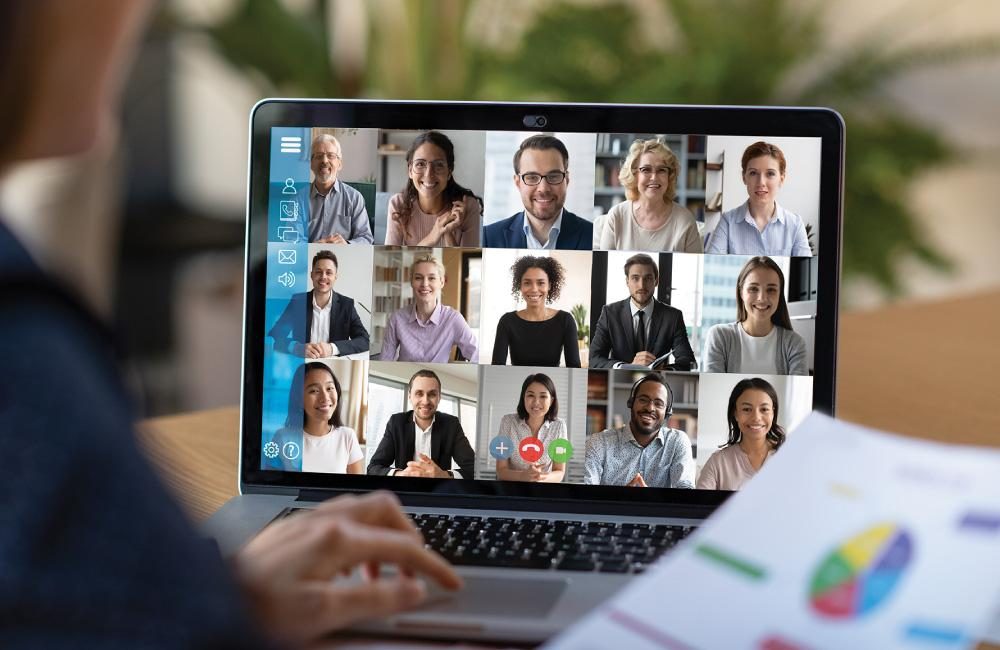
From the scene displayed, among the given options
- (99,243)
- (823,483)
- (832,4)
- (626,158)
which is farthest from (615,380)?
(832,4)

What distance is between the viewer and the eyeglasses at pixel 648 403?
76 centimetres

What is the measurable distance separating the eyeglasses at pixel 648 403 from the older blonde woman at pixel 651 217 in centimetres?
12

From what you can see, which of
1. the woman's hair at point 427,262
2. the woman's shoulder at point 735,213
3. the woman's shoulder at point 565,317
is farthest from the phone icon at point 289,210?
the woman's shoulder at point 735,213

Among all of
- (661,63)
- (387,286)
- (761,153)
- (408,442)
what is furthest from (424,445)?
(661,63)

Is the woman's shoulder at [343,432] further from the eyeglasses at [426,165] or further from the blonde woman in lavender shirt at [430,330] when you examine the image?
the eyeglasses at [426,165]

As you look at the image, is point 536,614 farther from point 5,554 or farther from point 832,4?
point 832,4

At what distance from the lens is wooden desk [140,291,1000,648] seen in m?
0.91

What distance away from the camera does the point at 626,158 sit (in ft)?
2.56

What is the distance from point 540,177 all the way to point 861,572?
0.43 meters

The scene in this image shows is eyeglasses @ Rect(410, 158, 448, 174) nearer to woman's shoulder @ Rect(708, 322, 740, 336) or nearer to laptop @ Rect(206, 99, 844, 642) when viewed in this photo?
laptop @ Rect(206, 99, 844, 642)

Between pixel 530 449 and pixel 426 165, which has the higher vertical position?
pixel 426 165

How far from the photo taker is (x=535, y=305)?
77 centimetres

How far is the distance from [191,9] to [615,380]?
103 inches

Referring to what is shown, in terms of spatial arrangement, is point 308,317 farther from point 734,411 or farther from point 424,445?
point 734,411
